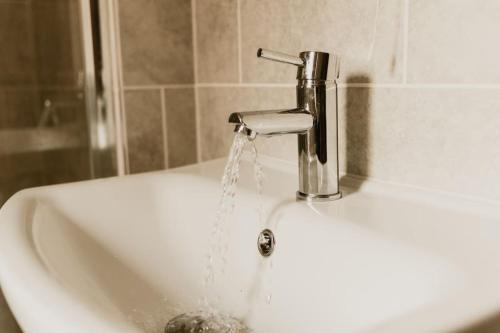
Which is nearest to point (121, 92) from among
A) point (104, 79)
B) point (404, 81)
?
point (104, 79)

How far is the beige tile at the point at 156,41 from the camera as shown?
0.86m

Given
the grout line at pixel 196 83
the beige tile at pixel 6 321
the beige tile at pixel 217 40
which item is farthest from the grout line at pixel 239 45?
the beige tile at pixel 6 321

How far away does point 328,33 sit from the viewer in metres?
0.63

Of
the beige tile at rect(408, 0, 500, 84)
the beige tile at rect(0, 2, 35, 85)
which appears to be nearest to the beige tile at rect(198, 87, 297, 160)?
the beige tile at rect(408, 0, 500, 84)

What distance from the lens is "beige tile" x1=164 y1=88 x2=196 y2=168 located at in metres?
0.92

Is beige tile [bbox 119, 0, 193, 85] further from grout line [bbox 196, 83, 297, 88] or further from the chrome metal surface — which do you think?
the chrome metal surface

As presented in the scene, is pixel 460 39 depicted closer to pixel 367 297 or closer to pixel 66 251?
pixel 367 297

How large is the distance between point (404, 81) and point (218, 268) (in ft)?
1.02

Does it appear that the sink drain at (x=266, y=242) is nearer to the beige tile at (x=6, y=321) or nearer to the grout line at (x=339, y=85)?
the grout line at (x=339, y=85)

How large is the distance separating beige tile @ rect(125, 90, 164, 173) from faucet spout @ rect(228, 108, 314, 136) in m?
0.44

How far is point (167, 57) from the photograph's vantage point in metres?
0.91

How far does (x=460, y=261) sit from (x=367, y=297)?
92 mm

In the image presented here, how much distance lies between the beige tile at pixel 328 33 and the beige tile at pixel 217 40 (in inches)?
1.2

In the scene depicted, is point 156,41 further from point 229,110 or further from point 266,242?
point 266,242
